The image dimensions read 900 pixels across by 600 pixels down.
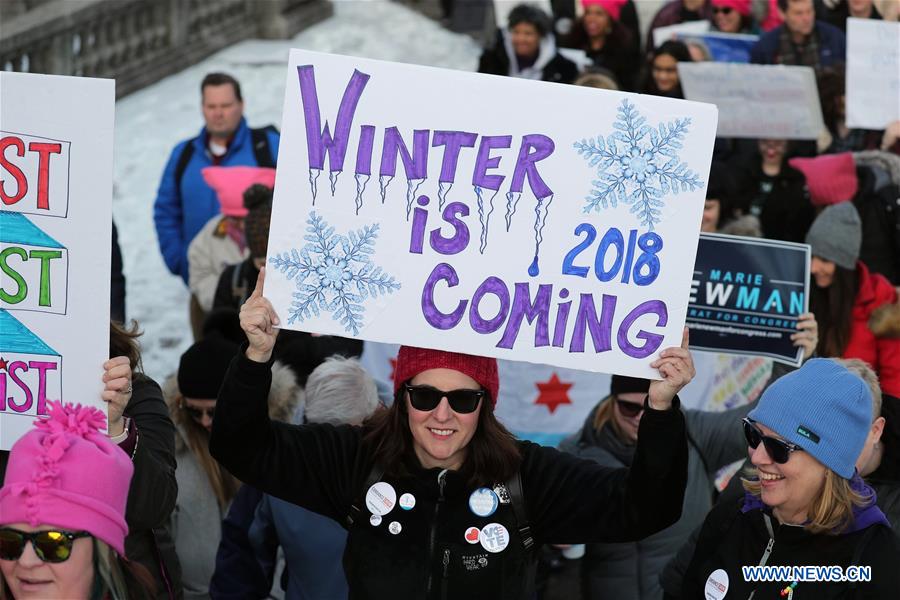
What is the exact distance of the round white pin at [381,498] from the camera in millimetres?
3547

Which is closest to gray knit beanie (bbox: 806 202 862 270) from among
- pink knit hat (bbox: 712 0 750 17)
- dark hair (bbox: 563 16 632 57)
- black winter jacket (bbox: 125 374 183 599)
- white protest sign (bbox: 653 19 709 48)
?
black winter jacket (bbox: 125 374 183 599)

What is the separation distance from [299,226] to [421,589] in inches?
39.6

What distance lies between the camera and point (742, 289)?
17.1 ft

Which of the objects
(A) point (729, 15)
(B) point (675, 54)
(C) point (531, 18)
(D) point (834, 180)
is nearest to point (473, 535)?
(D) point (834, 180)

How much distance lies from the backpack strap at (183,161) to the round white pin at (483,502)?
15.2 ft

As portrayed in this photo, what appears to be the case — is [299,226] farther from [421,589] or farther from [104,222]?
[421,589]

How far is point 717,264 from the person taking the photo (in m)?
5.25

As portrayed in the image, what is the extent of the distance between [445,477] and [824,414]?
99cm

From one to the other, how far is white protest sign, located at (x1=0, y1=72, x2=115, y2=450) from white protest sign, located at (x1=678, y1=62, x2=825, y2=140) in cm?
477

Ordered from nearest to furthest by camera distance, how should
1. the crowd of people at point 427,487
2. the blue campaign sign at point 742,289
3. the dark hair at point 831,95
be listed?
the crowd of people at point 427,487 < the blue campaign sign at point 742,289 < the dark hair at point 831,95

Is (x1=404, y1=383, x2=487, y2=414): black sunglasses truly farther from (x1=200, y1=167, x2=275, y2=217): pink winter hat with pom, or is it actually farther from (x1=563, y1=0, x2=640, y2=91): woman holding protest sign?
(x1=563, y1=0, x2=640, y2=91): woman holding protest sign

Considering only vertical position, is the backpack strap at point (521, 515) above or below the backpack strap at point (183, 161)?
below

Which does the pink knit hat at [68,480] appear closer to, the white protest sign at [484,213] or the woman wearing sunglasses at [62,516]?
the woman wearing sunglasses at [62,516]

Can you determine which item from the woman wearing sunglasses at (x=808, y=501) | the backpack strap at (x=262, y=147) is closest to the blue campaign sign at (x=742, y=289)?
the woman wearing sunglasses at (x=808, y=501)
